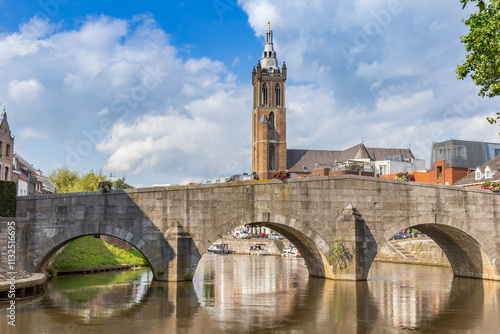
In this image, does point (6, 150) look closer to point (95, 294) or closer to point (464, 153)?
point (95, 294)

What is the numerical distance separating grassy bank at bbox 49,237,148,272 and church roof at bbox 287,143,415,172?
7789 centimetres

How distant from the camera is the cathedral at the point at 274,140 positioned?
4776 inches

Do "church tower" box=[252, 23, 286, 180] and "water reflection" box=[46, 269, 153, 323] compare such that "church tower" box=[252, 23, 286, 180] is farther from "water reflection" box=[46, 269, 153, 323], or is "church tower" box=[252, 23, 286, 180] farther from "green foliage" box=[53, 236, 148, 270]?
"water reflection" box=[46, 269, 153, 323]

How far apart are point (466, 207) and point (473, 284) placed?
4912 millimetres

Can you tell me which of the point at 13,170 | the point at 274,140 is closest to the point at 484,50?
the point at 13,170

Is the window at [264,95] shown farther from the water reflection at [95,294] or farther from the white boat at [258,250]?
the water reflection at [95,294]

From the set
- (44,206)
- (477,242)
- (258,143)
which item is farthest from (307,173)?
(44,206)

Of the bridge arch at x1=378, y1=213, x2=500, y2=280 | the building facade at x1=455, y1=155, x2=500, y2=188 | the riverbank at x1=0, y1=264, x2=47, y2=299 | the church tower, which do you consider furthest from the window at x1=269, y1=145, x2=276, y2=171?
the riverbank at x1=0, y1=264, x2=47, y2=299

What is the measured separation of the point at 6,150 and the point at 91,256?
1131 centimetres

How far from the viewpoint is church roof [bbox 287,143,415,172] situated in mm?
118375

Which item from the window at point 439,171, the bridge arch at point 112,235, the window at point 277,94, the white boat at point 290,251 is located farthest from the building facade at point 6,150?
the window at point 277,94

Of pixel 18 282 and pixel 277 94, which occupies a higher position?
pixel 277 94

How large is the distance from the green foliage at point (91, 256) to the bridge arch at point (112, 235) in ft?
38.1

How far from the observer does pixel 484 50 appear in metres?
20.5
